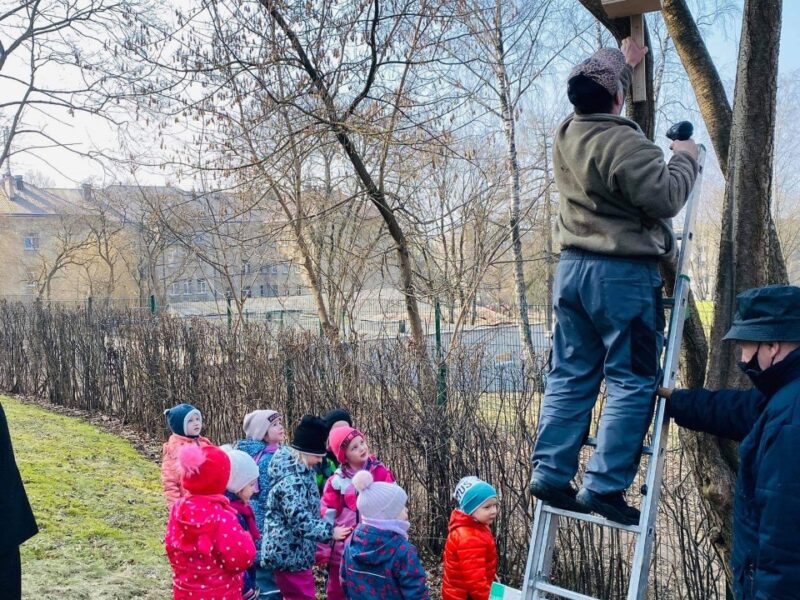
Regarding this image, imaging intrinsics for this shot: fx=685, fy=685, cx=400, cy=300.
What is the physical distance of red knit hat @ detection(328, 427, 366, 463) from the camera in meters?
4.07

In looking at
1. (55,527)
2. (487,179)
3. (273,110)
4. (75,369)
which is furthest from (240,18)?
(75,369)

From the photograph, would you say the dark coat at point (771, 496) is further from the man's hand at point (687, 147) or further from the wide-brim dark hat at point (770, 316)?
the man's hand at point (687, 147)

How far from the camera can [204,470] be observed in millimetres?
3320

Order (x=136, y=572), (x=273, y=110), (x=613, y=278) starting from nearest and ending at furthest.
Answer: (x=613, y=278) < (x=136, y=572) < (x=273, y=110)

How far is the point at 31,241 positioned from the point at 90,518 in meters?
45.3

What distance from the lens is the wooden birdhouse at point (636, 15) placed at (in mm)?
2988

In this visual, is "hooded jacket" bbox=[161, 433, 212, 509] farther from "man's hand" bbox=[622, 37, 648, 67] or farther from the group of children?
"man's hand" bbox=[622, 37, 648, 67]

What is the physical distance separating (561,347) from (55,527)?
497 cm

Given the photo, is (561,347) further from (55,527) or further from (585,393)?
(55,527)

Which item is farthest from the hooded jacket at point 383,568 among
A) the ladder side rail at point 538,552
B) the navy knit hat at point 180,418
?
the navy knit hat at point 180,418

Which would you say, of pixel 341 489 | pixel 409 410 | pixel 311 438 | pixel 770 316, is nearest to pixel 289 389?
pixel 409 410

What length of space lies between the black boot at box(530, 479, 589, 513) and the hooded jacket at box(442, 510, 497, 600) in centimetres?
107

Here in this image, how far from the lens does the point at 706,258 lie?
19078 mm

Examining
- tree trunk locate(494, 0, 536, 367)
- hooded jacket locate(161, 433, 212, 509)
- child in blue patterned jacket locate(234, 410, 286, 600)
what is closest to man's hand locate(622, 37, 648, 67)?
child in blue patterned jacket locate(234, 410, 286, 600)
